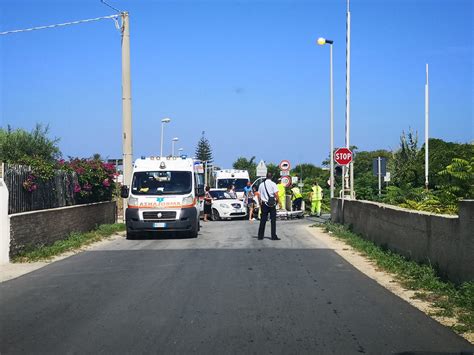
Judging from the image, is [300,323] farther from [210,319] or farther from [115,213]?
[115,213]

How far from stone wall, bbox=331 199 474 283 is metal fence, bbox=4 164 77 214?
859 cm

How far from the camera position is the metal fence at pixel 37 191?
1296 cm

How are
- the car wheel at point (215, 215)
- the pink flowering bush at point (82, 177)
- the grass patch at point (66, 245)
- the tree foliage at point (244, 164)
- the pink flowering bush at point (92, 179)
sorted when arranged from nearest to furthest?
1. the grass patch at point (66, 245)
2. the pink flowering bush at point (82, 177)
3. the pink flowering bush at point (92, 179)
4. the car wheel at point (215, 215)
5. the tree foliage at point (244, 164)

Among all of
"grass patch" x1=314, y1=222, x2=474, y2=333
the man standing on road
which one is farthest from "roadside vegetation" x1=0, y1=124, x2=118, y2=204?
"grass patch" x1=314, y1=222, x2=474, y2=333

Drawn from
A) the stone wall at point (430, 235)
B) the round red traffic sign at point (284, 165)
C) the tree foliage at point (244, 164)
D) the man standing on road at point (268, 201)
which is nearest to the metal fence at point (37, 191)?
the man standing on road at point (268, 201)

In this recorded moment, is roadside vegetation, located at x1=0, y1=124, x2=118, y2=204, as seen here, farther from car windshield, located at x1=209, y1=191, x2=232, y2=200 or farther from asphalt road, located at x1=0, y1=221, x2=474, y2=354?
car windshield, located at x1=209, y1=191, x2=232, y2=200

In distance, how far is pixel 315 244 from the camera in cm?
1513

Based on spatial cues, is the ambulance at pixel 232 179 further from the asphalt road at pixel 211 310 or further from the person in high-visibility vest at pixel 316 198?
the asphalt road at pixel 211 310

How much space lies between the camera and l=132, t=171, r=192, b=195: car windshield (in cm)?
1723

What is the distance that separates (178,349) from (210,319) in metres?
1.21

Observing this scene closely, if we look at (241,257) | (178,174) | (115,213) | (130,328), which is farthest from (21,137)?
(130,328)

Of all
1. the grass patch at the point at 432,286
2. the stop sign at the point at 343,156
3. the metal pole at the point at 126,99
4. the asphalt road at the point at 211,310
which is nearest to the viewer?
the asphalt road at the point at 211,310

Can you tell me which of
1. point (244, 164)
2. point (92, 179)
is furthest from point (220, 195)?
point (244, 164)

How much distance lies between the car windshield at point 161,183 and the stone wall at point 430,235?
221 inches
